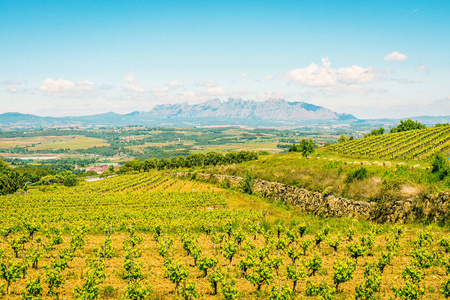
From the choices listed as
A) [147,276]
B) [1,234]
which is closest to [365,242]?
[147,276]

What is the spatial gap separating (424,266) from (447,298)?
2984mm

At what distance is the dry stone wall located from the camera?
2644 centimetres

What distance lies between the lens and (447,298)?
541 inches

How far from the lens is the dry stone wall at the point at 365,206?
1041 inches

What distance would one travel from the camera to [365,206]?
1264 inches

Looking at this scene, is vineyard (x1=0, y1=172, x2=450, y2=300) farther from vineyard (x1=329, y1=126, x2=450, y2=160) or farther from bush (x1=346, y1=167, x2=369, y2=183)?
vineyard (x1=329, y1=126, x2=450, y2=160)

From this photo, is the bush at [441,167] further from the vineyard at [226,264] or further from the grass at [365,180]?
the vineyard at [226,264]

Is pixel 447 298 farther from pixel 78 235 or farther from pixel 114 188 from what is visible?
pixel 114 188

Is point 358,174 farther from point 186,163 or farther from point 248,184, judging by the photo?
point 186,163

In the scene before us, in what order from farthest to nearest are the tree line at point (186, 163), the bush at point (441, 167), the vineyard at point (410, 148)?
1. the tree line at point (186, 163)
2. the vineyard at point (410, 148)
3. the bush at point (441, 167)

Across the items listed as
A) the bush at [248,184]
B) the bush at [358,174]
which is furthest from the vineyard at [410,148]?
the bush at [248,184]

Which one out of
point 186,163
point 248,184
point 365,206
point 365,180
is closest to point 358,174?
point 365,180

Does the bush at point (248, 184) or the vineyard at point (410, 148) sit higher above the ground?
the vineyard at point (410, 148)

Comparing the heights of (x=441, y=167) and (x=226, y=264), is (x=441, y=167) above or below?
above
